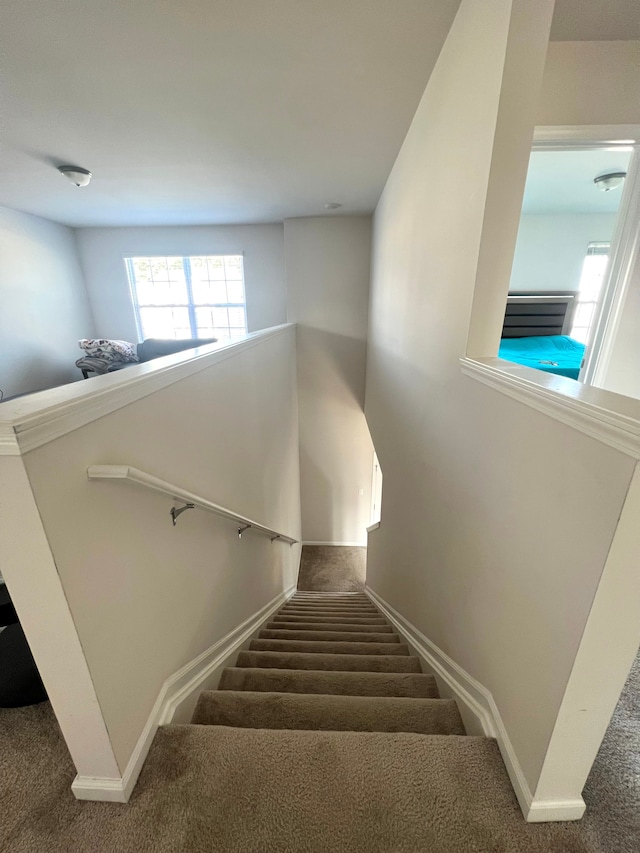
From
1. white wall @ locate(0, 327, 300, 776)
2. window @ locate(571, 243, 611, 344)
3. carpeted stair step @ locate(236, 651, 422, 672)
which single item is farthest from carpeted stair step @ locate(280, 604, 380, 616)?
window @ locate(571, 243, 611, 344)

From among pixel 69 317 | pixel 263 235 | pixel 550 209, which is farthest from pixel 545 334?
pixel 69 317

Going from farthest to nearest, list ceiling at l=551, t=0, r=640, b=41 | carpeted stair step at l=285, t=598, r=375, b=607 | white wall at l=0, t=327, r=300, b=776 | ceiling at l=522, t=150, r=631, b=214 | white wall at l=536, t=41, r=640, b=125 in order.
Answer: carpeted stair step at l=285, t=598, r=375, b=607 → ceiling at l=522, t=150, r=631, b=214 → white wall at l=536, t=41, r=640, b=125 → ceiling at l=551, t=0, r=640, b=41 → white wall at l=0, t=327, r=300, b=776

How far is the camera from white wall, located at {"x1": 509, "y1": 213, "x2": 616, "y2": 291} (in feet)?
12.1

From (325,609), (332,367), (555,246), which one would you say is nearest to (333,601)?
(325,609)

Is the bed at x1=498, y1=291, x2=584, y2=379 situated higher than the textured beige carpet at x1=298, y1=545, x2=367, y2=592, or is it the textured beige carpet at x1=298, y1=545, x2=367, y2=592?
the bed at x1=498, y1=291, x2=584, y2=379

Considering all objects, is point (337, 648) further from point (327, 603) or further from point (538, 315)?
point (538, 315)

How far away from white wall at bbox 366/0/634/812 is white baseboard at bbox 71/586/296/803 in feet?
3.44

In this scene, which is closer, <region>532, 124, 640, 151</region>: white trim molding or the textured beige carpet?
<region>532, 124, 640, 151</region>: white trim molding

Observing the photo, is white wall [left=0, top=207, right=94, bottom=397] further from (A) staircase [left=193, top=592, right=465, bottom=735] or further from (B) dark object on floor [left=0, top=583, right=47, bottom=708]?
(A) staircase [left=193, top=592, right=465, bottom=735]

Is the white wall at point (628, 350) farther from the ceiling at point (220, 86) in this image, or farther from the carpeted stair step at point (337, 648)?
the carpeted stair step at point (337, 648)

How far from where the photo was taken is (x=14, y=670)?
1278mm

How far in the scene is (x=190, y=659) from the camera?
135 cm

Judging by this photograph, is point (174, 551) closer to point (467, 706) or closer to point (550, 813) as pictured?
point (467, 706)

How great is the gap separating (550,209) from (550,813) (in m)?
4.61
